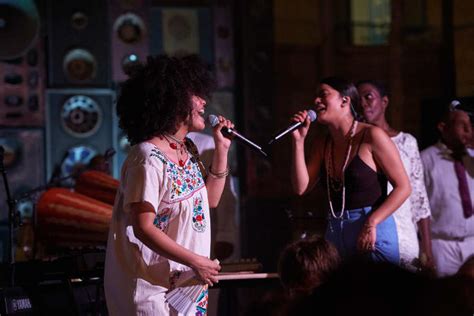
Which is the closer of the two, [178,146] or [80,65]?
[178,146]

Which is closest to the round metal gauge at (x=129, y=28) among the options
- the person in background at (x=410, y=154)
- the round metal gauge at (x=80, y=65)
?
the round metal gauge at (x=80, y=65)

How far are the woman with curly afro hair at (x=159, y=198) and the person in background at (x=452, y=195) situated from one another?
2.57 meters

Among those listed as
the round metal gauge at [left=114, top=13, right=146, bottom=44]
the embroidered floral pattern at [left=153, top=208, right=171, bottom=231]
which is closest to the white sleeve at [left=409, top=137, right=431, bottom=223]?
the embroidered floral pattern at [left=153, top=208, right=171, bottom=231]

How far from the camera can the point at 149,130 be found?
256 cm

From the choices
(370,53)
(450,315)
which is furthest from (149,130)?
(370,53)

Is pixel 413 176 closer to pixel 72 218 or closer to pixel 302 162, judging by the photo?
pixel 302 162

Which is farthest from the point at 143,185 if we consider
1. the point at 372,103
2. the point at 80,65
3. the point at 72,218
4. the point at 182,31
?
the point at 182,31

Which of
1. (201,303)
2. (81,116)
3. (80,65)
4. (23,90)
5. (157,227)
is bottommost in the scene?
(201,303)

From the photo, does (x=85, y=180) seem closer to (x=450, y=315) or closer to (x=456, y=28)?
(x=456, y=28)

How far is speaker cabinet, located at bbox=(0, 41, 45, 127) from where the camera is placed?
20.9 feet

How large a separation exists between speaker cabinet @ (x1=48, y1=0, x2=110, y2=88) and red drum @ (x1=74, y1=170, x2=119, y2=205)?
139cm

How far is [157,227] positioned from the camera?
2512mm

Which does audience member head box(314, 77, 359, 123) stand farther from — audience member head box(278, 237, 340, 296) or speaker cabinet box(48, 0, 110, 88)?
speaker cabinet box(48, 0, 110, 88)

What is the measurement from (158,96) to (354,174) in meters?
1.06
